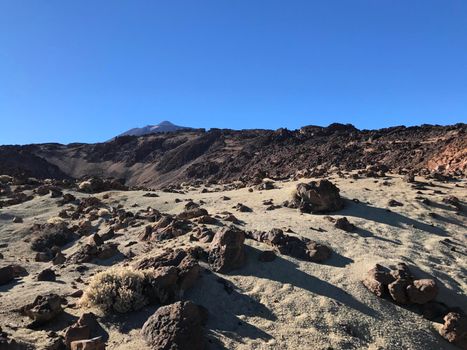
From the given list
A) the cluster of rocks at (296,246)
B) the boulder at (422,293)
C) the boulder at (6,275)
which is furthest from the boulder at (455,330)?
the boulder at (6,275)

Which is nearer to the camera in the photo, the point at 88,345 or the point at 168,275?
the point at 88,345

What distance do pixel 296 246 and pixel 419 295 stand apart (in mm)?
3209

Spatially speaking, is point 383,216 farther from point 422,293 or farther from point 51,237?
point 51,237

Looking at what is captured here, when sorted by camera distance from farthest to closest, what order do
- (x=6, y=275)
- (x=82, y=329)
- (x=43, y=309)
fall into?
(x=6, y=275) → (x=43, y=309) → (x=82, y=329)

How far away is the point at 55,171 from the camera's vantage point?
7019 cm

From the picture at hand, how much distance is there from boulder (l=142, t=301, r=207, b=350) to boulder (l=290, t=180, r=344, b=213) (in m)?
9.20

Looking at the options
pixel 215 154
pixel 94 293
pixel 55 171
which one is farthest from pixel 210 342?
pixel 55 171

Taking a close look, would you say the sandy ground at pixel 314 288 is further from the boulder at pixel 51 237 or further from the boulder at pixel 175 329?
the boulder at pixel 51 237

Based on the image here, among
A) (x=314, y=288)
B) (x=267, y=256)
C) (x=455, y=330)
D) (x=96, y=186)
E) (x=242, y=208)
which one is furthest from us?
(x=96, y=186)

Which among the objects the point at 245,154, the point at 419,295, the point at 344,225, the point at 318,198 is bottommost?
the point at 419,295

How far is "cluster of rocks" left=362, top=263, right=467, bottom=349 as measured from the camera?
8.79 metres

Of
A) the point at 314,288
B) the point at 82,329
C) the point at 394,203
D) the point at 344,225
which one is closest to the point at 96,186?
the point at 394,203

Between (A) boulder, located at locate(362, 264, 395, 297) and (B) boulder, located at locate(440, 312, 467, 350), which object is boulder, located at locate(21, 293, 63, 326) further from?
(B) boulder, located at locate(440, 312, 467, 350)

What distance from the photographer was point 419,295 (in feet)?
31.5
